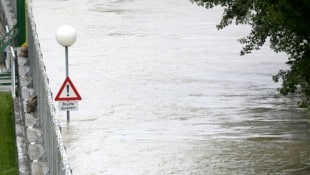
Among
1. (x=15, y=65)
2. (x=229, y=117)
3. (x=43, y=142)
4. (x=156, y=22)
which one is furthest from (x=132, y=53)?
(x=43, y=142)

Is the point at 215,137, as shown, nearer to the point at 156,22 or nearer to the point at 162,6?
the point at 156,22

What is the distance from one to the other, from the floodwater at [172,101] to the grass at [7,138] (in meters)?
1.24

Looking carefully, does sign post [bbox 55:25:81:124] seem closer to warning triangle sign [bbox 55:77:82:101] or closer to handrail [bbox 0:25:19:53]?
warning triangle sign [bbox 55:77:82:101]

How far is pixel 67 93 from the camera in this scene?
19656 mm

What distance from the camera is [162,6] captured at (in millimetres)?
40938

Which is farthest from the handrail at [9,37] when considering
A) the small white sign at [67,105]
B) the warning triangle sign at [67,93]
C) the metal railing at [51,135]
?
the warning triangle sign at [67,93]

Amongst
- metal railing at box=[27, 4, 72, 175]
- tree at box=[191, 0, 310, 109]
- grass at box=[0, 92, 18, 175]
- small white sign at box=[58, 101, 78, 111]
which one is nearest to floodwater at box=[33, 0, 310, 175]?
small white sign at box=[58, 101, 78, 111]

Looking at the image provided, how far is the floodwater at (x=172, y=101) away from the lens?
18.2 metres

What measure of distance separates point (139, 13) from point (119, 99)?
607 inches

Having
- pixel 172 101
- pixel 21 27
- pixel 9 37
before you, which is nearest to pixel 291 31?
pixel 172 101

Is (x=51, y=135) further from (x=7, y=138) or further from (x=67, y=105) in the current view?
(x=7, y=138)

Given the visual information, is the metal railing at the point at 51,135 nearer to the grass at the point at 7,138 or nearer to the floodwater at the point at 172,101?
the floodwater at the point at 172,101

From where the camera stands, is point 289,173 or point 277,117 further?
→ point 277,117

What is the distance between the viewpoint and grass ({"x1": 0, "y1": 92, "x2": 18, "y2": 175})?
Answer: 2028 centimetres
